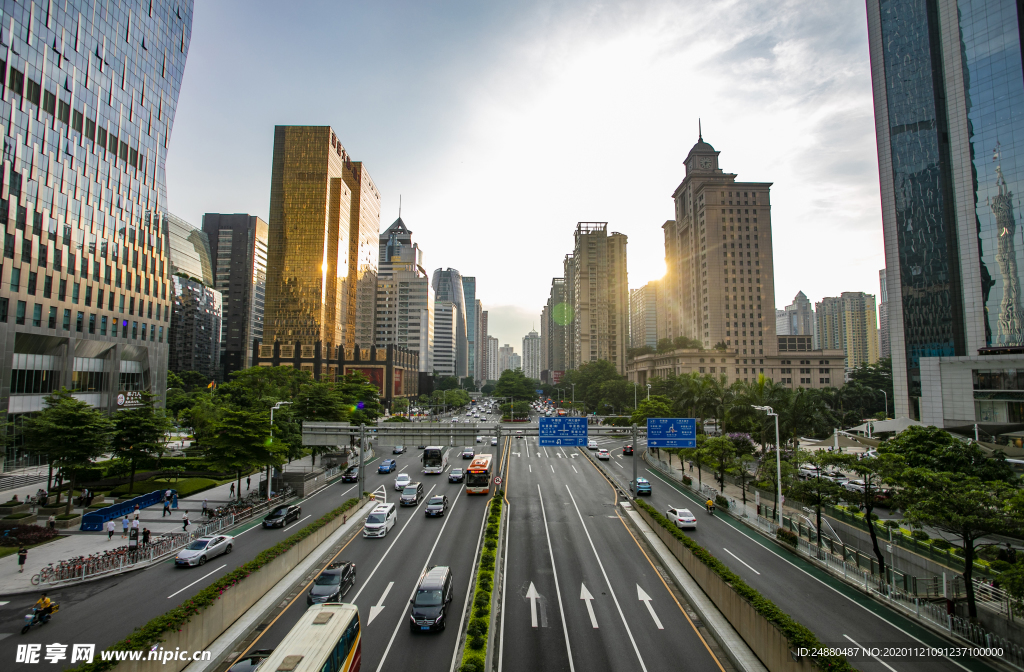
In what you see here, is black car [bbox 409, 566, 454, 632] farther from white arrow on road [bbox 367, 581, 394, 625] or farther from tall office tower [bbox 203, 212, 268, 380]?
tall office tower [bbox 203, 212, 268, 380]

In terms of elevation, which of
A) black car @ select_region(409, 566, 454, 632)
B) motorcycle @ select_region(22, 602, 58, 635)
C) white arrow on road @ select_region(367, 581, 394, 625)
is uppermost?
black car @ select_region(409, 566, 454, 632)

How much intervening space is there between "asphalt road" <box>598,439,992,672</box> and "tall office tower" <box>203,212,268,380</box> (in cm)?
18320

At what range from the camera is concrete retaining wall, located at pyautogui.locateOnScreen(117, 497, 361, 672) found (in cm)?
1482

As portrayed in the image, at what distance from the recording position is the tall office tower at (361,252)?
470ft

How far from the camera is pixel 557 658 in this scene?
54.6 feet

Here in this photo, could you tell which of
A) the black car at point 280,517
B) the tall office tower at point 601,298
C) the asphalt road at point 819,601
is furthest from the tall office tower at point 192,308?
the asphalt road at point 819,601

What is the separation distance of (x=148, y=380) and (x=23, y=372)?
1630 centimetres

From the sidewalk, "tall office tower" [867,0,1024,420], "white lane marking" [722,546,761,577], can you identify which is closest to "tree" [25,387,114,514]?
the sidewalk

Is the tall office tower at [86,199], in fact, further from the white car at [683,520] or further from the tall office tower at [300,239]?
the white car at [683,520]

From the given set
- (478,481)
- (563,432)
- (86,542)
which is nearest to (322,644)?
(563,432)

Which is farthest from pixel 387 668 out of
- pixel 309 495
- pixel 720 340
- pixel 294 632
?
pixel 720 340

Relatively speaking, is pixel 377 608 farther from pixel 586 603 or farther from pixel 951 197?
pixel 951 197

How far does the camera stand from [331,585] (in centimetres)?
2059

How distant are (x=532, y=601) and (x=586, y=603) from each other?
2488 millimetres
